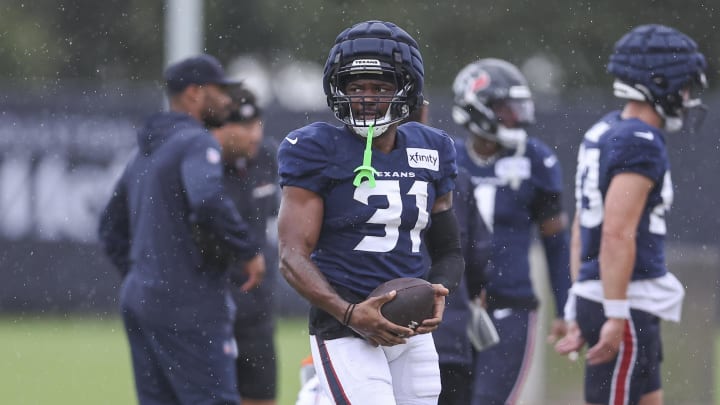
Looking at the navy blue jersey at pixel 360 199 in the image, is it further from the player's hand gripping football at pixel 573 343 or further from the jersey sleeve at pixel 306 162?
the player's hand gripping football at pixel 573 343

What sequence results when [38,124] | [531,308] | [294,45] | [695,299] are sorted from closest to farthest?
1. [531,308]
2. [695,299]
3. [38,124]
4. [294,45]

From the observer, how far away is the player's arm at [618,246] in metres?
5.89

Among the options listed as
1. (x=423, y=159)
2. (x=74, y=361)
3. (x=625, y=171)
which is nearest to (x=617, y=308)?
(x=625, y=171)

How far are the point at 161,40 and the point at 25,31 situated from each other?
9.08 feet

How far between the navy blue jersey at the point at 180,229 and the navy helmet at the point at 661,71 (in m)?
2.01

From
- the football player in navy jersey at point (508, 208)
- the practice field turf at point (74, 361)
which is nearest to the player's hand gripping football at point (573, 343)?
the football player in navy jersey at point (508, 208)

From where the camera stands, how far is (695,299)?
32.5 ft

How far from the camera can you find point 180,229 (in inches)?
257

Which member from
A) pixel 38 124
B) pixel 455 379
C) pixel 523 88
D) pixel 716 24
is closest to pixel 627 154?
pixel 455 379

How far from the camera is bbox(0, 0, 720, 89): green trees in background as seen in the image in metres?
25.0

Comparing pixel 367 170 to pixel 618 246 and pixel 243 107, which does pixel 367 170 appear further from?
pixel 243 107

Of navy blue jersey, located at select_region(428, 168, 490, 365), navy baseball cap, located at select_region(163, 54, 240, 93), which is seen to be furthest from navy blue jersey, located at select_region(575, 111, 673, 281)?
navy baseball cap, located at select_region(163, 54, 240, 93)

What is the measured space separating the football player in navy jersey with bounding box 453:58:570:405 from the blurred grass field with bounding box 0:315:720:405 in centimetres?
274

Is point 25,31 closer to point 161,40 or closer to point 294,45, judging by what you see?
point 161,40
